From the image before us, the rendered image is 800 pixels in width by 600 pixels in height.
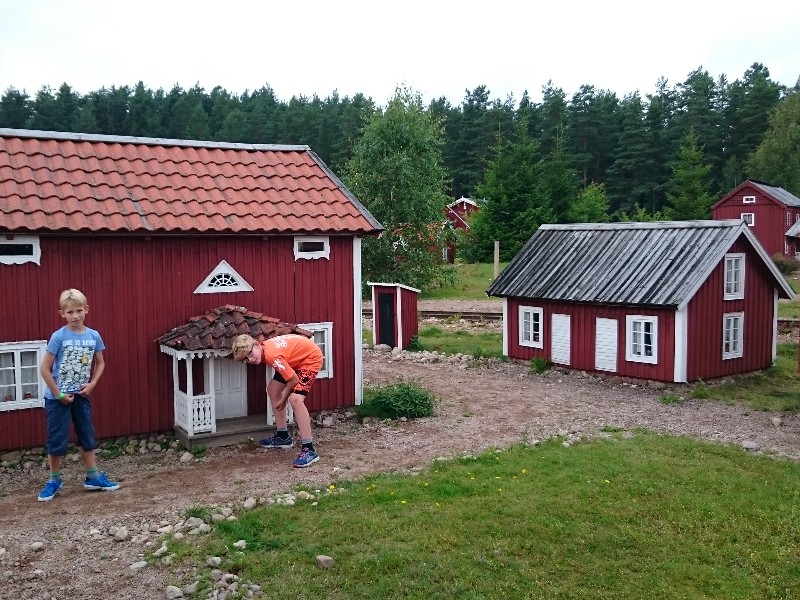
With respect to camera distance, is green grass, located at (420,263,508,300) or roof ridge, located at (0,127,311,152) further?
green grass, located at (420,263,508,300)

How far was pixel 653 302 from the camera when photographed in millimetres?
16531

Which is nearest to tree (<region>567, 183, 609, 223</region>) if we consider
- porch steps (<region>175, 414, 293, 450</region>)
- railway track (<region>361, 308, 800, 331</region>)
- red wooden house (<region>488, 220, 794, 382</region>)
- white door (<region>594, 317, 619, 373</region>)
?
railway track (<region>361, 308, 800, 331</region>)

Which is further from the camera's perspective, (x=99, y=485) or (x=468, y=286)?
(x=468, y=286)

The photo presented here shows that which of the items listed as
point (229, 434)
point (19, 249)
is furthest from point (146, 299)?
point (229, 434)

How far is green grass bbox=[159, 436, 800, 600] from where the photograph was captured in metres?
6.86

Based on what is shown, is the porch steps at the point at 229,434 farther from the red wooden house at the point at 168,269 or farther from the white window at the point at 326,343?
the white window at the point at 326,343

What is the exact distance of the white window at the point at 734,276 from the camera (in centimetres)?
1750

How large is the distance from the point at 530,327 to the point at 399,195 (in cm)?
1444

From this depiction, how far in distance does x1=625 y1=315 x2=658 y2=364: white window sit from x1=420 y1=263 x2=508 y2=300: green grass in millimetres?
15878

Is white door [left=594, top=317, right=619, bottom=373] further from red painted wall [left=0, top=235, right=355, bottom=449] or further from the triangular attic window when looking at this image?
the triangular attic window

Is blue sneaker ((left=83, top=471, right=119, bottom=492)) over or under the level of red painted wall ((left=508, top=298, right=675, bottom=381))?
under

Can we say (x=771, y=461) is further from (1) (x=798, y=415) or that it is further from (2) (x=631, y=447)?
(1) (x=798, y=415)

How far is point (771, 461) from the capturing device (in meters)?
10.9

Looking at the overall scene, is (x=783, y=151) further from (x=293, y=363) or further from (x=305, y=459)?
(x=305, y=459)
